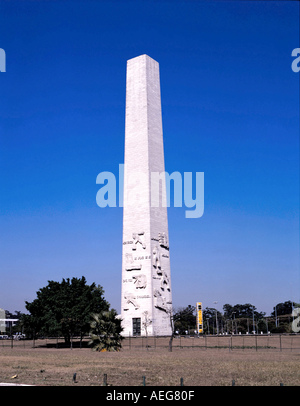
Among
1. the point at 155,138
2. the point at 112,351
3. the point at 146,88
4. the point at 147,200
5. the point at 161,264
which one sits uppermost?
the point at 146,88

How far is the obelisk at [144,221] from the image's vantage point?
60.0 meters

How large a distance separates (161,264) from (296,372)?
38.5 meters

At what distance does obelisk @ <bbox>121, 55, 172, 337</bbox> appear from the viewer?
60.0 m

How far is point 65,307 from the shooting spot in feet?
182

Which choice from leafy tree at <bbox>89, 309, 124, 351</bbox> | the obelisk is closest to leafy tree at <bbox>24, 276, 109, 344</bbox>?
the obelisk

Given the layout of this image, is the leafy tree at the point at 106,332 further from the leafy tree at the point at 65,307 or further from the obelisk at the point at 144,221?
the obelisk at the point at 144,221

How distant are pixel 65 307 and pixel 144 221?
47.4ft

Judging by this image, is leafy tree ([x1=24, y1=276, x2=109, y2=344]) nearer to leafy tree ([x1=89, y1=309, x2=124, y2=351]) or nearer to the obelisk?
the obelisk

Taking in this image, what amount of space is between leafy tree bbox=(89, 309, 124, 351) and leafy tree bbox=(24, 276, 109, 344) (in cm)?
1111
